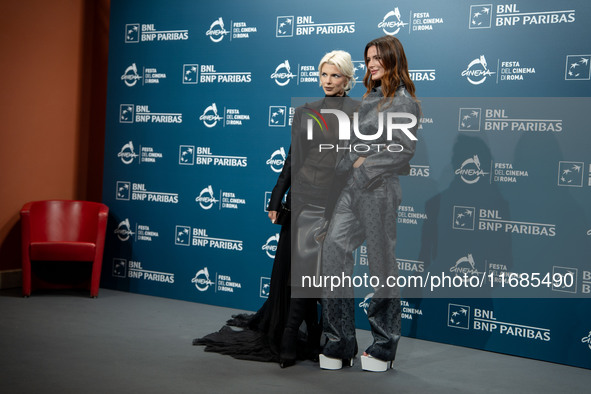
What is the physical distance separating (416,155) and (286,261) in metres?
1.32

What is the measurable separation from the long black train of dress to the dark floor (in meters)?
0.13

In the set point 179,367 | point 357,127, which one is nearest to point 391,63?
point 357,127

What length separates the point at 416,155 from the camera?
4.81 meters

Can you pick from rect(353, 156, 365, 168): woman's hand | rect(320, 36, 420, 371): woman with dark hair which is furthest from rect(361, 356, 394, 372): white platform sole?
rect(353, 156, 365, 168): woman's hand

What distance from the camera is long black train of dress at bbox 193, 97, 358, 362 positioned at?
4023 millimetres

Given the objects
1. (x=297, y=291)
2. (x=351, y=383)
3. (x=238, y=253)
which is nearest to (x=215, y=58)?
(x=238, y=253)

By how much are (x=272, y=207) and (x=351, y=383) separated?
3.80 ft

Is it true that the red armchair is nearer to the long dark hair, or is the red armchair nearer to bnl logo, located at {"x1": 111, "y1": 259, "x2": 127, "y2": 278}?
bnl logo, located at {"x1": 111, "y1": 259, "x2": 127, "y2": 278}

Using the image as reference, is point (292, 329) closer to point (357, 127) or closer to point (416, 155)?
point (357, 127)

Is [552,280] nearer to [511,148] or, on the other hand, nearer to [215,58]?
[511,148]

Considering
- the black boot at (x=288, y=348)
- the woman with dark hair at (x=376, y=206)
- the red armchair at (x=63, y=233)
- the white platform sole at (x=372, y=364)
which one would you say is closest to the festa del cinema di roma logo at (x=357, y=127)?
the woman with dark hair at (x=376, y=206)

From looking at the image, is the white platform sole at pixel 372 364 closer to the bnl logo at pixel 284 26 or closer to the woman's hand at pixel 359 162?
the woman's hand at pixel 359 162

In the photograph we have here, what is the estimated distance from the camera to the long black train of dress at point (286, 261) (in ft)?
13.2

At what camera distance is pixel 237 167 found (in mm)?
5559
